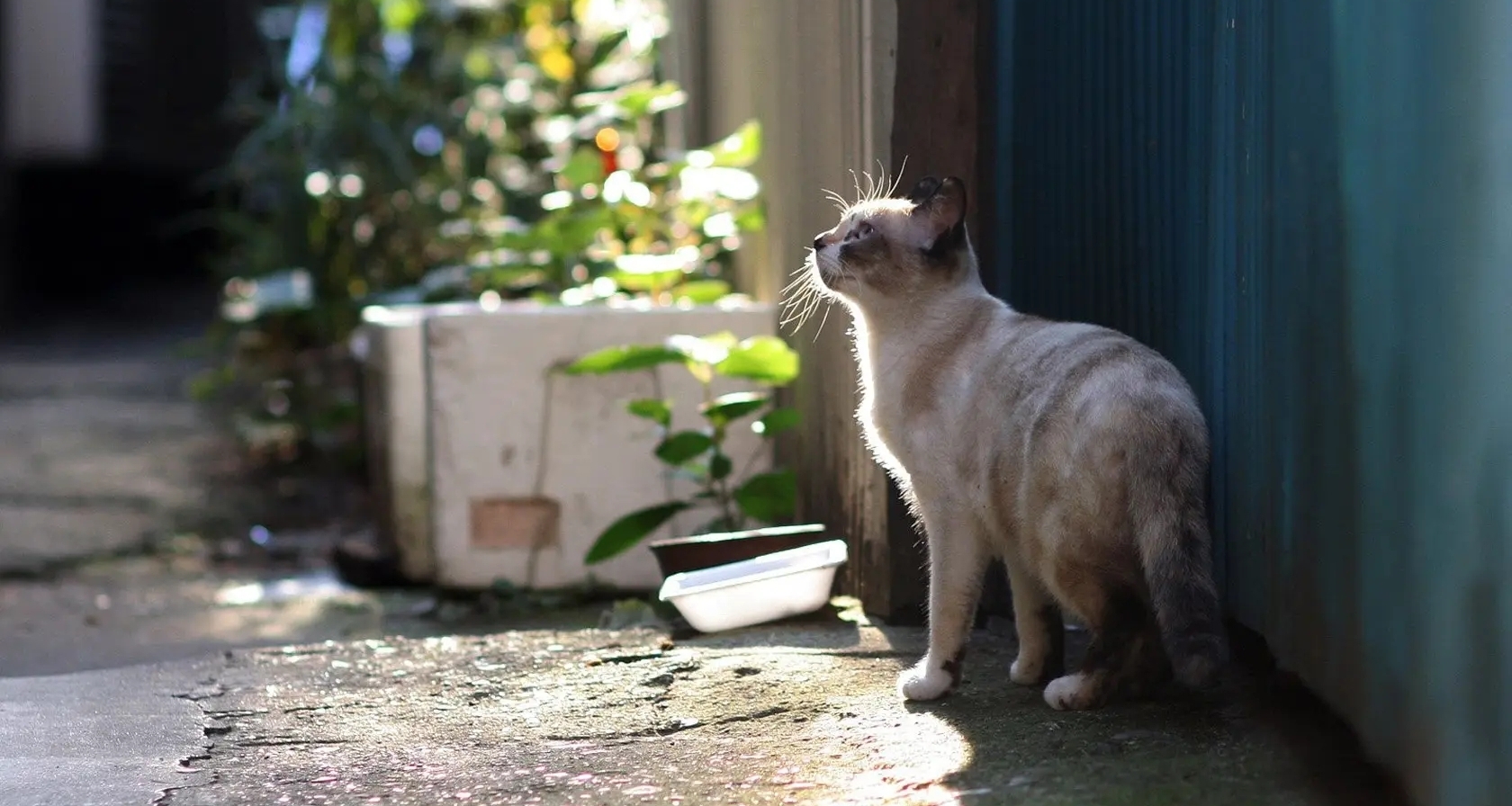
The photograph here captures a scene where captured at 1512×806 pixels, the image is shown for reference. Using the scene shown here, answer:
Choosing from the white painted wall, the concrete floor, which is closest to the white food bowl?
the concrete floor

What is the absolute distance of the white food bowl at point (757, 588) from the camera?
12.5 feet

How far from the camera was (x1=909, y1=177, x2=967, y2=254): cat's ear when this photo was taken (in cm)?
323

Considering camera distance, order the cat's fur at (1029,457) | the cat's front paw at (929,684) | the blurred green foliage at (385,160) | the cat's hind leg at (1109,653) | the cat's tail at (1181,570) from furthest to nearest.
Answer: the blurred green foliage at (385,160) → the cat's front paw at (929,684) → the cat's hind leg at (1109,653) → the cat's fur at (1029,457) → the cat's tail at (1181,570)

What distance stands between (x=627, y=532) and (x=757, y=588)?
29.8 inches

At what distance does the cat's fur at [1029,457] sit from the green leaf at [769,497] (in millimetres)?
1051

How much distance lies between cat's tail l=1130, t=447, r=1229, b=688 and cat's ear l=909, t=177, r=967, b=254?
730mm

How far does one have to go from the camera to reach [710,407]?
4.54m

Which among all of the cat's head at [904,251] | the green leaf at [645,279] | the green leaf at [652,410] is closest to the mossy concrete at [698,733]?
the cat's head at [904,251]

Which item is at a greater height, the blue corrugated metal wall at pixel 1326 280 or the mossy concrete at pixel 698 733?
the blue corrugated metal wall at pixel 1326 280

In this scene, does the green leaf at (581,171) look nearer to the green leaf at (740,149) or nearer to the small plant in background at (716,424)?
the green leaf at (740,149)

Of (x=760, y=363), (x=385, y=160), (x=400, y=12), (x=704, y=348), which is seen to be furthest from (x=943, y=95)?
(x=400, y=12)

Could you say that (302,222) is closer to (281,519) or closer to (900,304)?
(281,519)

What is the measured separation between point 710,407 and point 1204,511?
6.58 feet

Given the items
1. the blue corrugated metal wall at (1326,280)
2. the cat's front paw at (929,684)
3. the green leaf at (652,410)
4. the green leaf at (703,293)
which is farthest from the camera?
the green leaf at (703,293)
